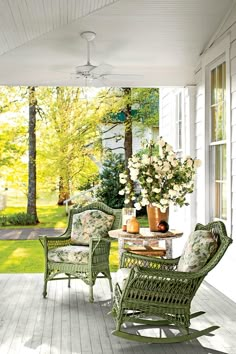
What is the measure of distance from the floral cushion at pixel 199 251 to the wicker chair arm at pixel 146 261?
0.32 meters

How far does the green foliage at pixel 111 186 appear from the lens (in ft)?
45.2

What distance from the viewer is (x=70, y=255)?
5.96m

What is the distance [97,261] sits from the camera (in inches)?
236

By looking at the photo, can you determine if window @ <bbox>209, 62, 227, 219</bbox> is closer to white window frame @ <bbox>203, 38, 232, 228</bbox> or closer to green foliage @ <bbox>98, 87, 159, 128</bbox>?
white window frame @ <bbox>203, 38, 232, 228</bbox>

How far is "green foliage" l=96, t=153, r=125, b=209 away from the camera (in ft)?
45.2

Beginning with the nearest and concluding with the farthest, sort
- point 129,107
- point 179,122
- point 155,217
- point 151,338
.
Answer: point 151,338
point 155,217
point 179,122
point 129,107

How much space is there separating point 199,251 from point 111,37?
303 cm

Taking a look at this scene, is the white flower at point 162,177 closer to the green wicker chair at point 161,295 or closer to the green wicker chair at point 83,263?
the green wicker chair at point 83,263

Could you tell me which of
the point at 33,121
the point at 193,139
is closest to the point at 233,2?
the point at 193,139

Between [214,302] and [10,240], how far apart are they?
7342 millimetres

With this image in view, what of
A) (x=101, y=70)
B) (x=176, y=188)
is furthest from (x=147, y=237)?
(x=101, y=70)

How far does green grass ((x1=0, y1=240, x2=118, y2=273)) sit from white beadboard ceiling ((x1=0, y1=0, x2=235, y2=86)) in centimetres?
376

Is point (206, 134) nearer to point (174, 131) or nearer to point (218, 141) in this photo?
point (218, 141)

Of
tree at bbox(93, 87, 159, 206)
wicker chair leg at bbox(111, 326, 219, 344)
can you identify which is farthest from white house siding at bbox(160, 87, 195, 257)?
tree at bbox(93, 87, 159, 206)
